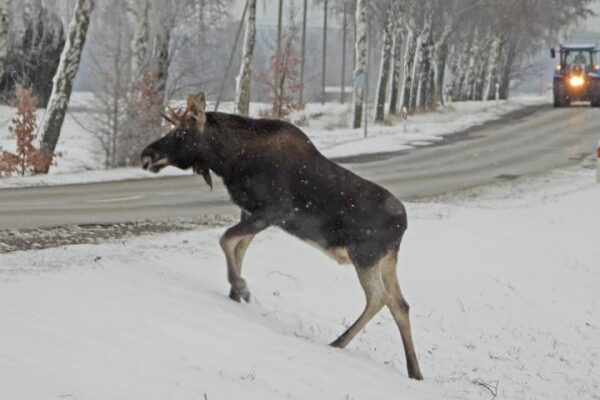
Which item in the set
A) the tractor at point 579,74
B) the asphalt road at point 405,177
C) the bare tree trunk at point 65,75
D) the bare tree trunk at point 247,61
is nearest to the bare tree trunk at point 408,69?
the asphalt road at point 405,177

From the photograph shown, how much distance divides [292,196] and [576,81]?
4215 centimetres

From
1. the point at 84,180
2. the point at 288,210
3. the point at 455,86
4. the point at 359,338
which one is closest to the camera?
the point at 288,210

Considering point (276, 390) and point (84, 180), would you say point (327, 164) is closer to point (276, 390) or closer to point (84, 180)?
point (276, 390)

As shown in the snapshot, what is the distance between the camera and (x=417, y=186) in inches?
821

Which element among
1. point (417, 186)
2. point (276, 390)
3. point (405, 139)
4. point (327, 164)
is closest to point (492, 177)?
point (417, 186)

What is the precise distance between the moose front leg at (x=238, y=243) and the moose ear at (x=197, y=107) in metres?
0.89

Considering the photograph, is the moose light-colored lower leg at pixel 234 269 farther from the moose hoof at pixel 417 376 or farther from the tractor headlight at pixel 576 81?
the tractor headlight at pixel 576 81

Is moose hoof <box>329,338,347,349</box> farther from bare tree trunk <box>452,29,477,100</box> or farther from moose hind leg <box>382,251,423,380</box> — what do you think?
bare tree trunk <box>452,29,477,100</box>

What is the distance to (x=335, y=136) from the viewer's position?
34.0 meters

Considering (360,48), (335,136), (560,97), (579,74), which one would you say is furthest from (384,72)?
(335,136)

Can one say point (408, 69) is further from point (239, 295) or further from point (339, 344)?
point (339, 344)

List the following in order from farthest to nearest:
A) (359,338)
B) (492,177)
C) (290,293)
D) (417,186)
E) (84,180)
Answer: (492,177) → (417,186) → (84,180) → (290,293) → (359,338)

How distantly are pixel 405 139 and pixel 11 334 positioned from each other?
2753cm

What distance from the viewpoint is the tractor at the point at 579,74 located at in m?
46.5
